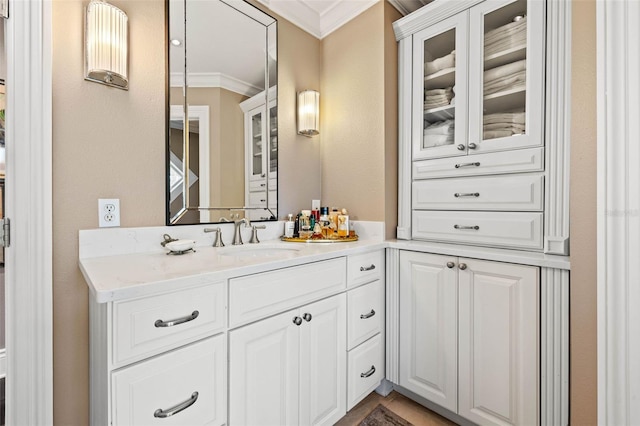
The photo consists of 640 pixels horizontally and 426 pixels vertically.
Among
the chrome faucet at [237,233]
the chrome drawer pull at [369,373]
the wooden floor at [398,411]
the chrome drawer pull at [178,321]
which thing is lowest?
the wooden floor at [398,411]

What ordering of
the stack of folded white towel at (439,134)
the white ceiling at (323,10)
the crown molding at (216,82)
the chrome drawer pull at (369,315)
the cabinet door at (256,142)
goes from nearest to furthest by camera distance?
the crown molding at (216,82)
the chrome drawer pull at (369,315)
the stack of folded white towel at (439,134)
the cabinet door at (256,142)
the white ceiling at (323,10)

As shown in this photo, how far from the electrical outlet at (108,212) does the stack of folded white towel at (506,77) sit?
1.85 meters

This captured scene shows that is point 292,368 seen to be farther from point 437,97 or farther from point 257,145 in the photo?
point 437,97

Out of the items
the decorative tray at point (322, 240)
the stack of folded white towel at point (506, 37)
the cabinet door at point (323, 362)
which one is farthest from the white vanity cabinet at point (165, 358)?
the stack of folded white towel at point (506, 37)

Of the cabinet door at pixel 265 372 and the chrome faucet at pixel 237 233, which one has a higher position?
the chrome faucet at pixel 237 233

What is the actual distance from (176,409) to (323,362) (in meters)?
0.65

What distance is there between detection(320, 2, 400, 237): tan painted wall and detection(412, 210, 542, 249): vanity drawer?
21cm

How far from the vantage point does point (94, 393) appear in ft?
3.65

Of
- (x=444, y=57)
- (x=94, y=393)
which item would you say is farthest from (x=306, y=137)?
(x=94, y=393)

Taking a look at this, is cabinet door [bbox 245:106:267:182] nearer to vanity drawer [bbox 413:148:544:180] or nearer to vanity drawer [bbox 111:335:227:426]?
vanity drawer [bbox 413:148:544:180]

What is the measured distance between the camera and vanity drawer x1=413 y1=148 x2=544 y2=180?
138cm

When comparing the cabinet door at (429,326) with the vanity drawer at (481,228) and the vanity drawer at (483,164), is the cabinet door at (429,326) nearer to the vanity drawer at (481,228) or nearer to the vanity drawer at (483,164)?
the vanity drawer at (481,228)

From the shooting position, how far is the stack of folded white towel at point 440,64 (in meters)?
1.68

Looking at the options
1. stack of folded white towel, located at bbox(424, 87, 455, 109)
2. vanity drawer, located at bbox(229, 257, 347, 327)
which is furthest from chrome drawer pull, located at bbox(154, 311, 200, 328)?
stack of folded white towel, located at bbox(424, 87, 455, 109)
